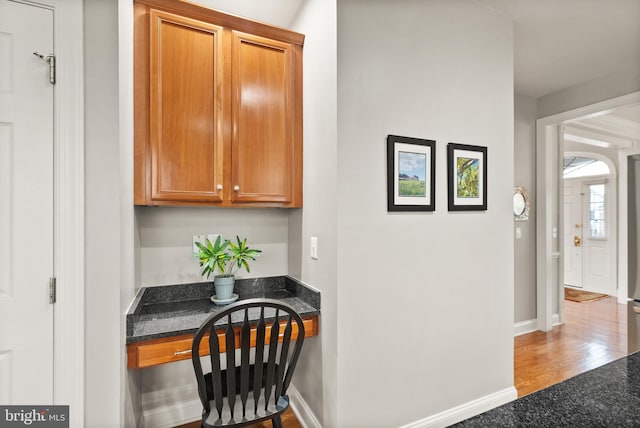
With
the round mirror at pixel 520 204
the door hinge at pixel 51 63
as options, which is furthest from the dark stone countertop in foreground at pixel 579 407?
the round mirror at pixel 520 204

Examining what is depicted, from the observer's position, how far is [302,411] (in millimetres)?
2023

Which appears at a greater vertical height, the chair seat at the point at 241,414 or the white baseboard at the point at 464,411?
the chair seat at the point at 241,414

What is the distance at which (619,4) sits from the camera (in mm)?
2125

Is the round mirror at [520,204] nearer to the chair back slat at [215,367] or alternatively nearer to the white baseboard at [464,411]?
the white baseboard at [464,411]

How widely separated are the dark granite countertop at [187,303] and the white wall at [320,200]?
0.13 meters

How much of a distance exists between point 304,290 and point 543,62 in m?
3.04

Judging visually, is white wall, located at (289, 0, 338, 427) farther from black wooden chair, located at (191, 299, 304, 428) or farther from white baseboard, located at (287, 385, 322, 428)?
black wooden chair, located at (191, 299, 304, 428)

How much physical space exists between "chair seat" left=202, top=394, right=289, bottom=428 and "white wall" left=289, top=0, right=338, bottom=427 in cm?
32

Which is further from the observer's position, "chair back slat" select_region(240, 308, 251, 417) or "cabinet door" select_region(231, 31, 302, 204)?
"cabinet door" select_region(231, 31, 302, 204)

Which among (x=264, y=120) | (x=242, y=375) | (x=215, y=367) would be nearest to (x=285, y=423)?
(x=242, y=375)

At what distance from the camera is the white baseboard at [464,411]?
1.86 metres

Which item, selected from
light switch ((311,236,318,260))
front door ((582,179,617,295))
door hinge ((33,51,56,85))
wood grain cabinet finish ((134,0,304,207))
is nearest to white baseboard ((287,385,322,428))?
light switch ((311,236,318,260))

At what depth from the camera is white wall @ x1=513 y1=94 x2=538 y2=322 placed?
358cm

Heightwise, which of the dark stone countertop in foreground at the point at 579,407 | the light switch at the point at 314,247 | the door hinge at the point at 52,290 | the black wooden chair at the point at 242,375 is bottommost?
the black wooden chair at the point at 242,375
